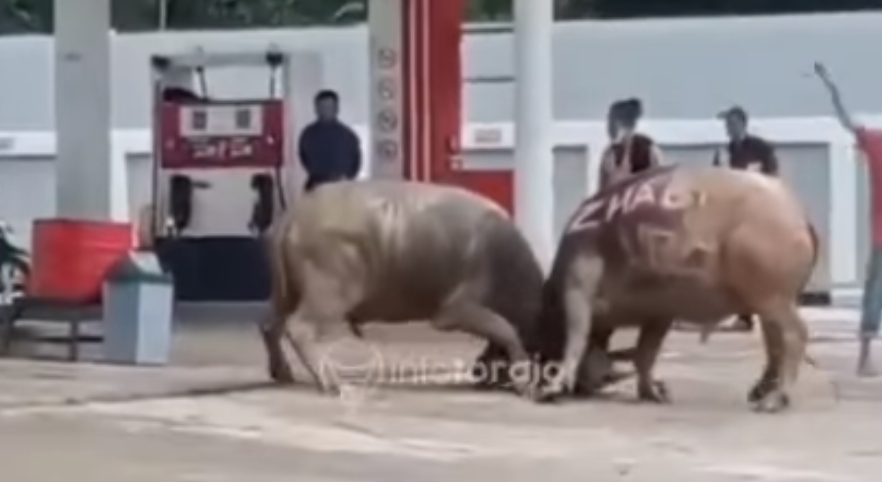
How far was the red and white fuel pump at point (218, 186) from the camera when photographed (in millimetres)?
22844

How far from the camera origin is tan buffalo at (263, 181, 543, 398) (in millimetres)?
14656

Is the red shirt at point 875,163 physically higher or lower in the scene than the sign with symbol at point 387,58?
lower

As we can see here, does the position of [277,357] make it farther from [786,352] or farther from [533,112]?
[533,112]

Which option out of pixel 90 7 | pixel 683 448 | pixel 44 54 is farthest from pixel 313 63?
pixel 683 448

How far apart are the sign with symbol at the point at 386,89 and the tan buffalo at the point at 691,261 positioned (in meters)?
8.14

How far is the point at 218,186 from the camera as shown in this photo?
23172mm

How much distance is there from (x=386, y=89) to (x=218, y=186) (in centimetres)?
184

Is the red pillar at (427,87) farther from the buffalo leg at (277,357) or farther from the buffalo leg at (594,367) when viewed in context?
the buffalo leg at (594,367)

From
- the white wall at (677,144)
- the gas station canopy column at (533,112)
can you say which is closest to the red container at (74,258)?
the gas station canopy column at (533,112)

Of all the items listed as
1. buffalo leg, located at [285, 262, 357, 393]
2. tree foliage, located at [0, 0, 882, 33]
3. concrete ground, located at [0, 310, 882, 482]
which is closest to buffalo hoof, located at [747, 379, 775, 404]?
concrete ground, located at [0, 310, 882, 482]

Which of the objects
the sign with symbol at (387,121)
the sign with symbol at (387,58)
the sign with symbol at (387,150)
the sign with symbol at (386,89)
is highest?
the sign with symbol at (387,58)

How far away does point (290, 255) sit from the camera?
14773 millimetres

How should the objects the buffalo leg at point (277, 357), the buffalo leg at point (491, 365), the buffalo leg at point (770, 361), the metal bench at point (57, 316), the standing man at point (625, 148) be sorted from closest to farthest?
the buffalo leg at point (770, 361), the buffalo leg at point (491, 365), the buffalo leg at point (277, 357), the metal bench at point (57, 316), the standing man at point (625, 148)

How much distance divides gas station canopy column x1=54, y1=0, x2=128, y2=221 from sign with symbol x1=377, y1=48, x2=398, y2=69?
92.0 inches
